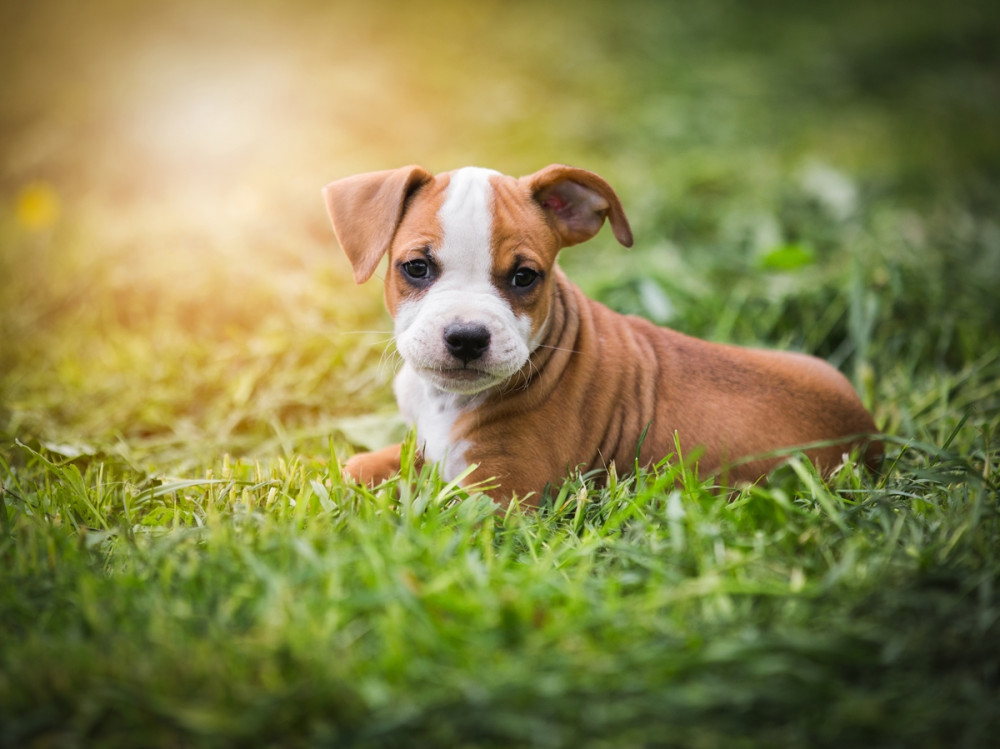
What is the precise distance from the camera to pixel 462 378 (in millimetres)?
3650

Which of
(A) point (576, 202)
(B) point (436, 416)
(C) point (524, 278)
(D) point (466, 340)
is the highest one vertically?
(A) point (576, 202)

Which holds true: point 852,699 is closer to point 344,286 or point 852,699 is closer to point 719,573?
point 719,573

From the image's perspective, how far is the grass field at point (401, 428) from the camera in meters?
2.35

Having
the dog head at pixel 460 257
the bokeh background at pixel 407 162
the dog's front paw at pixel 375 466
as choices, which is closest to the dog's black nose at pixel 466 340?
the dog head at pixel 460 257

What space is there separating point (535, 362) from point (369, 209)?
1073 mm

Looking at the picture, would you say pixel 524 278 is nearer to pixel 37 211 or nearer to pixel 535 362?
pixel 535 362

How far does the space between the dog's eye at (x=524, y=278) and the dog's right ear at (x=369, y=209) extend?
62 centimetres

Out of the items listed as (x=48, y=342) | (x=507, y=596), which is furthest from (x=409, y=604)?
(x=48, y=342)

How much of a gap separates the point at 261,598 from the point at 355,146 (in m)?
8.88

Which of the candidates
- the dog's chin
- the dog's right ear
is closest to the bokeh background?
the dog's right ear

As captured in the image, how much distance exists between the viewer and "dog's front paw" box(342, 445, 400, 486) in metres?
4.08

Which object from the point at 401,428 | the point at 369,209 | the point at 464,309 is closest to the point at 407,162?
the point at 401,428

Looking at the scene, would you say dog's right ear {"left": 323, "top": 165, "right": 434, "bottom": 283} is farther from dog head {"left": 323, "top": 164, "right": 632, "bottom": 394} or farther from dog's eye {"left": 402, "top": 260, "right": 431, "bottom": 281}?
dog's eye {"left": 402, "top": 260, "right": 431, "bottom": 281}

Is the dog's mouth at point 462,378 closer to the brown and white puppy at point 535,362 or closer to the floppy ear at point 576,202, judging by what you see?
the brown and white puppy at point 535,362
